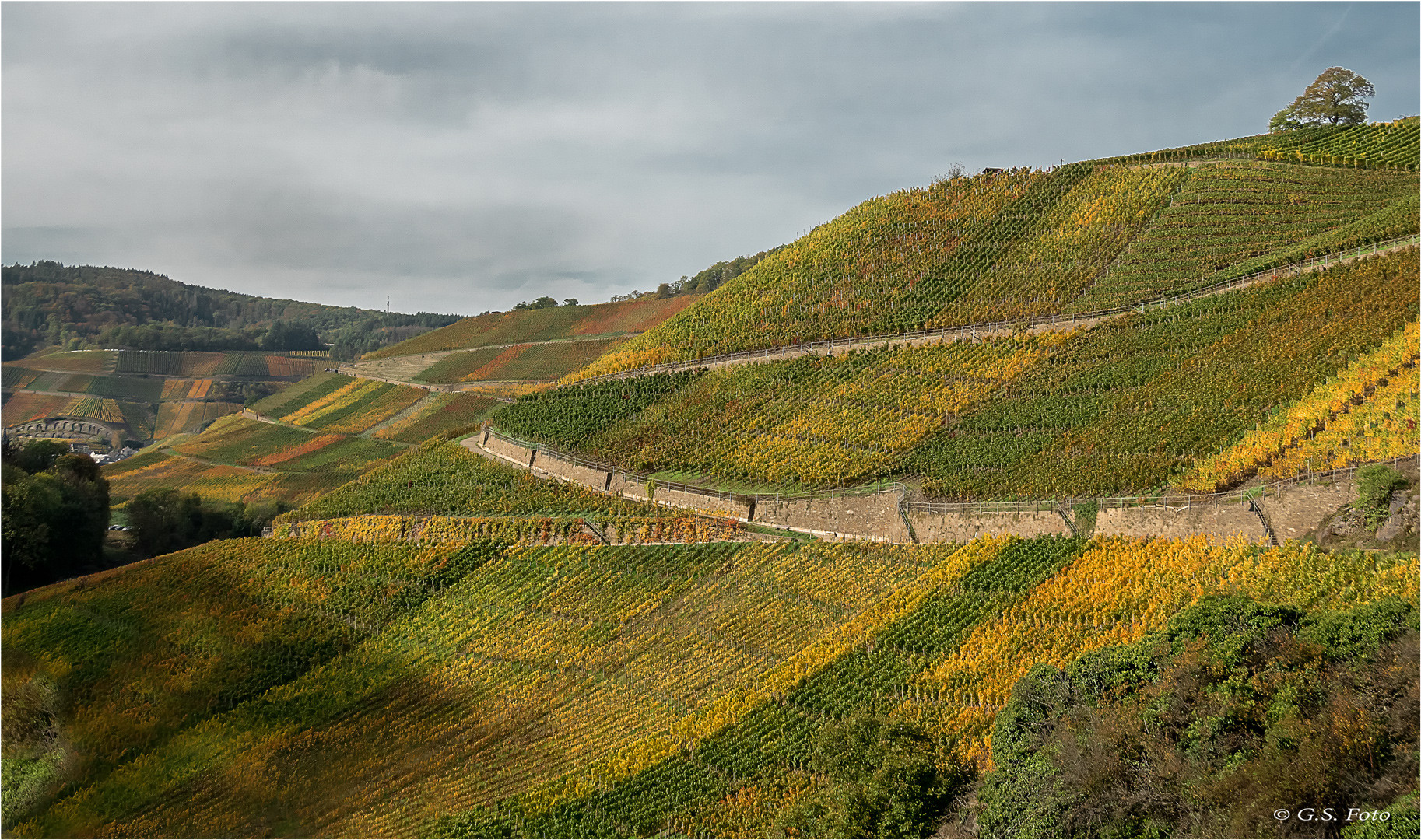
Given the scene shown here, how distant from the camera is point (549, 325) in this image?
111625mm

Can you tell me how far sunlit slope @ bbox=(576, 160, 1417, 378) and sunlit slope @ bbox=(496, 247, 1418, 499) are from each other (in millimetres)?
3049

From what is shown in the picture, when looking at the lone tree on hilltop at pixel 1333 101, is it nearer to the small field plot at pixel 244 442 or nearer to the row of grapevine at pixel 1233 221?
the row of grapevine at pixel 1233 221

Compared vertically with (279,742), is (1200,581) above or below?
above

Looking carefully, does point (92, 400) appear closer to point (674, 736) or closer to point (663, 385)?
point (663, 385)

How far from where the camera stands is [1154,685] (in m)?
22.4

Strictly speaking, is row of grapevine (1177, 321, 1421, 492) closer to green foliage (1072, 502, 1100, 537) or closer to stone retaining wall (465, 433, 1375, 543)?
stone retaining wall (465, 433, 1375, 543)

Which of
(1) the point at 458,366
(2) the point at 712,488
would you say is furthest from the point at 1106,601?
(1) the point at 458,366

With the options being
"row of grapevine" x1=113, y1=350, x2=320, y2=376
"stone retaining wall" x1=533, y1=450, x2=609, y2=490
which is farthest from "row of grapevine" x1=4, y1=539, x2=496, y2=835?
"row of grapevine" x1=113, y1=350, x2=320, y2=376

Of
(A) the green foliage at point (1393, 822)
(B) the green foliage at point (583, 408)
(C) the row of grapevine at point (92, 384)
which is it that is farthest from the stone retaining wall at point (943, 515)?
(C) the row of grapevine at point (92, 384)

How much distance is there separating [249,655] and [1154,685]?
34.8 metres

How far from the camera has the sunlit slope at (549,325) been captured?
104 metres

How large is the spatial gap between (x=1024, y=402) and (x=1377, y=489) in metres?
19.3

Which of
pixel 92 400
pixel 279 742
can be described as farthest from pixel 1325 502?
pixel 92 400

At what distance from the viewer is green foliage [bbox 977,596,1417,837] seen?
1781 cm
